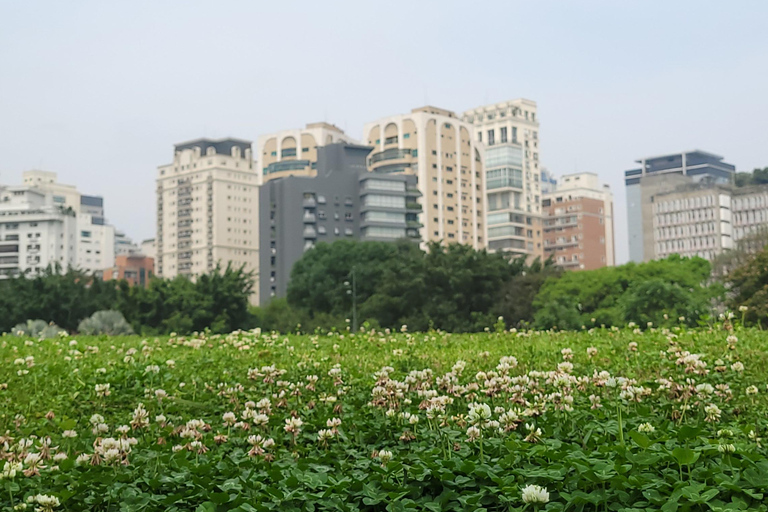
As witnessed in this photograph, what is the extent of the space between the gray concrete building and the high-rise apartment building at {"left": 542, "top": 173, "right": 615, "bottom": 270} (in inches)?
1850

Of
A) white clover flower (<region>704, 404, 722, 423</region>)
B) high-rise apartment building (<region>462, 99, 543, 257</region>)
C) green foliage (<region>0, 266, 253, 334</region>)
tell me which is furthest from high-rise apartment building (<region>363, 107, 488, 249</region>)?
white clover flower (<region>704, 404, 722, 423</region>)

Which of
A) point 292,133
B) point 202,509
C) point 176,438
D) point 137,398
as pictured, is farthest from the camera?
point 292,133

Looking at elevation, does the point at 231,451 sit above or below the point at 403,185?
below

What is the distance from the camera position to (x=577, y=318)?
38.2 metres

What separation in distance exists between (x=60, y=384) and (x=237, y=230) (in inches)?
4733

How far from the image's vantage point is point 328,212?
101 m

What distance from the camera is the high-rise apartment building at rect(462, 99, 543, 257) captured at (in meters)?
126

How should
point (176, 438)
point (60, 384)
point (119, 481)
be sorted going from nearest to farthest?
point (119, 481) < point (176, 438) < point (60, 384)

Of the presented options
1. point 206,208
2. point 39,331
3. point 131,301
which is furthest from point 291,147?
point 39,331

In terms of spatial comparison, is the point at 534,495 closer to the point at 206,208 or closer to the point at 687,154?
the point at 206,208

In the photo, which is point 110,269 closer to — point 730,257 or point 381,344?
point 730,257

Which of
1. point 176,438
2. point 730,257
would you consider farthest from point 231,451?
point 730,257

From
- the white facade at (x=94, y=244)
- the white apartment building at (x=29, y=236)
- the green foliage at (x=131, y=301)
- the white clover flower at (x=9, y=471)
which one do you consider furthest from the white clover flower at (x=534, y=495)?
the white facade at (x=94, y=244)

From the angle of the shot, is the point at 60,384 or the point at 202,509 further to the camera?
the point at 60,384
